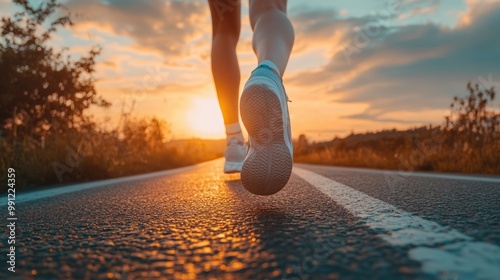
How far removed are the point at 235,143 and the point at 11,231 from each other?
199 cm

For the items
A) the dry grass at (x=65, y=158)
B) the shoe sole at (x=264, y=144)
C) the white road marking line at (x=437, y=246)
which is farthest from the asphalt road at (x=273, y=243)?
the dry grass at (x=65, y=158)

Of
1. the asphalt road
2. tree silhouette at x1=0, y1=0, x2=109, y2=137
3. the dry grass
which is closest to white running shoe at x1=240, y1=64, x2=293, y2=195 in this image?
the asphalt road

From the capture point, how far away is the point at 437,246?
3.32 feet

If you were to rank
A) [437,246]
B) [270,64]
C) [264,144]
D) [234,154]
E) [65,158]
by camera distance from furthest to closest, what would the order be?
1. [65,158]
2. [234,154]
3. [270,64]
4. [264,144]
5. [437,246]

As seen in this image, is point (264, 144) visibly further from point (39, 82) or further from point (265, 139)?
point (39, 82)

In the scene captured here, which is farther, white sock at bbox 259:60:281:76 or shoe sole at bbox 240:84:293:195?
white sock at bbox 259:60:281:76

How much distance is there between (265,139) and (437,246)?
1007mm

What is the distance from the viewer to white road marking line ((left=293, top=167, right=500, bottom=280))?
83 cm

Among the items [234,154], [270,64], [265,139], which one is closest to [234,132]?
[234,154]

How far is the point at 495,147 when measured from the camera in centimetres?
731

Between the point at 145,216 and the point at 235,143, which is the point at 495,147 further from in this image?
the point at 145,216

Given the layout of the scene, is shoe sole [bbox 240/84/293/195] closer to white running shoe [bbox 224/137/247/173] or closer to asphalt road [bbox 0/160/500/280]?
asphalt road [bbox 0/160/500/280]

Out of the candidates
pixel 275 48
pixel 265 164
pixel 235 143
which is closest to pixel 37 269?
pixel 265 164

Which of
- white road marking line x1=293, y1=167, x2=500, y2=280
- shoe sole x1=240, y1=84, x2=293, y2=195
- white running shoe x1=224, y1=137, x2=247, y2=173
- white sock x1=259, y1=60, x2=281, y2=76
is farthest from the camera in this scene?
white running shoe x1=224, y1=137, x2=247, y2=173
